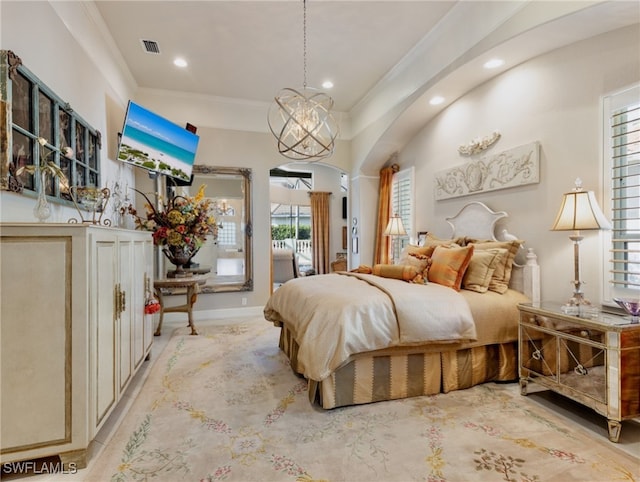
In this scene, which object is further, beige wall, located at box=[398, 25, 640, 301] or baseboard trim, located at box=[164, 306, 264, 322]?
baseboard trim, located at box=[164, 306, 264, 322]

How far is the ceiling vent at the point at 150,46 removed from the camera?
3.70 meters

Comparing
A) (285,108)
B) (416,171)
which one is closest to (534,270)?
(416,171)

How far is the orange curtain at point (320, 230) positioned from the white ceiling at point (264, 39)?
4.90 m

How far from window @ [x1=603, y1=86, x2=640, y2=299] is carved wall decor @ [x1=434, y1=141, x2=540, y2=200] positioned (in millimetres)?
576

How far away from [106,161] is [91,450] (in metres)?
2.99

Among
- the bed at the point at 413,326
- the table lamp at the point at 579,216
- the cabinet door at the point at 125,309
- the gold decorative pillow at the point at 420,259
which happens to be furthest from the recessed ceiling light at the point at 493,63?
the cabinet door at the point at 125,309

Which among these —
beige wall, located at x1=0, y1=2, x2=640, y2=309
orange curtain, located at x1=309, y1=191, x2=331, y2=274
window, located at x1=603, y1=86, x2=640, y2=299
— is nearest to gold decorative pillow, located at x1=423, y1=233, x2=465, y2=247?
beige wall, located at x1=0, y1=2, x2=640, y2=309

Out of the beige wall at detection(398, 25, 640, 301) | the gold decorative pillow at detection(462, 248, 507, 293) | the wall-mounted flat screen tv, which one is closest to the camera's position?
the beige wall at detection(398, 25, 640, 301)

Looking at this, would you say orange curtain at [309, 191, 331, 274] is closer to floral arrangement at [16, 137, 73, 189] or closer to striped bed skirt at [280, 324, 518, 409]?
striped bed skirt at [280, 324, 518, 409]

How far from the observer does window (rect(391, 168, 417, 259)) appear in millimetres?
4902

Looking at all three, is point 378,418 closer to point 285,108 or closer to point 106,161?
point 285,108

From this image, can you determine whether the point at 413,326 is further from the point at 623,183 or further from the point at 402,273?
the point at 623,183

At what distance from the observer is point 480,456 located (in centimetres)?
180

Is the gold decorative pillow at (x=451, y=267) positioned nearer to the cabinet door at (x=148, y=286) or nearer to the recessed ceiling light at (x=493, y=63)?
the recessed ceiling light at (x=493, y=63)
